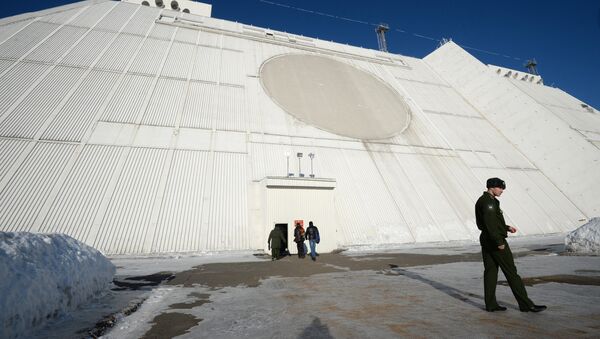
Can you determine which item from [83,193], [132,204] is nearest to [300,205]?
[132,204]

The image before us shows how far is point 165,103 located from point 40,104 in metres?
6.26

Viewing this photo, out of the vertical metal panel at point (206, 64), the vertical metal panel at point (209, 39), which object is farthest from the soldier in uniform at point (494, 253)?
the vertical metal panel at point (209, 39)

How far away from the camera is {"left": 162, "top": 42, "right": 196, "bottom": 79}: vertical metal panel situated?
20906 mm

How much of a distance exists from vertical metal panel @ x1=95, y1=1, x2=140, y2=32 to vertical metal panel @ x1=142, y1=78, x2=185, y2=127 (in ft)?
29.4

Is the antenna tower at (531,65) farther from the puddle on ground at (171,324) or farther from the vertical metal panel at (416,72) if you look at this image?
the puddle on ground at (171,324)

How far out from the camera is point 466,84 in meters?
30.7

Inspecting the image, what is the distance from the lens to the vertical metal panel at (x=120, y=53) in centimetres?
1972

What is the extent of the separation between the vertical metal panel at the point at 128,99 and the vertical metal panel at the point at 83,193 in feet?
8.46

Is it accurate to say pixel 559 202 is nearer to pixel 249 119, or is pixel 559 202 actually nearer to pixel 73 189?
pixel 249 119

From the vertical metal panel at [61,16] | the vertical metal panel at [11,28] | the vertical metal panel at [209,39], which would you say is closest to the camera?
the vertical metal panel at [11,28]

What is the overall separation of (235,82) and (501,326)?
71.1 feet

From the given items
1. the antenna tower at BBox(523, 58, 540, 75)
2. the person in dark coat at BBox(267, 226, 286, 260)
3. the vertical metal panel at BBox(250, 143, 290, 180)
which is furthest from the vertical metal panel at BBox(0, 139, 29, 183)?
the antenna tower at BBox(523, 58, 540, 75)

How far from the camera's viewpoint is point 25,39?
19.8 metres

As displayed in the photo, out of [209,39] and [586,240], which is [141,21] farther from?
[586,240]
